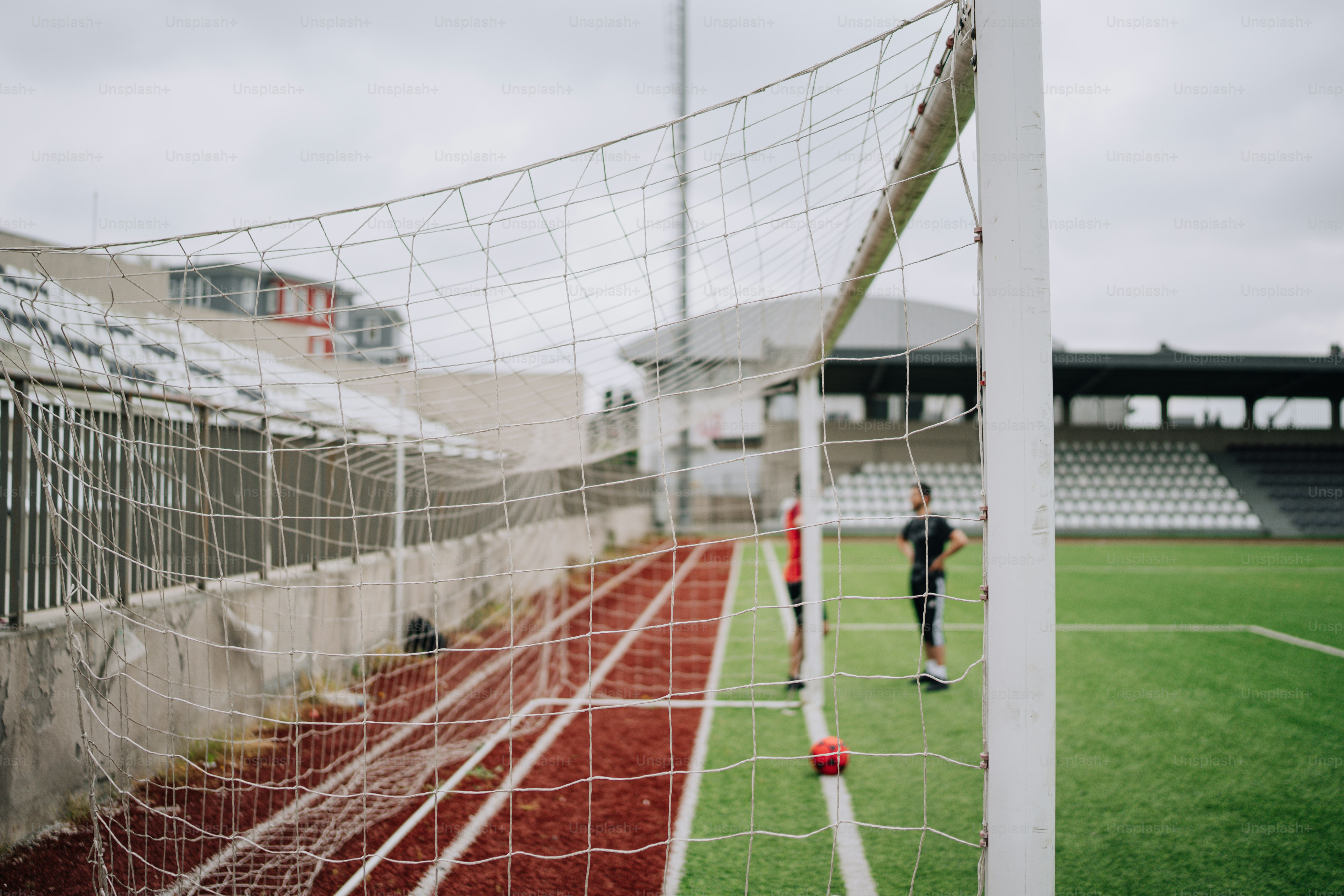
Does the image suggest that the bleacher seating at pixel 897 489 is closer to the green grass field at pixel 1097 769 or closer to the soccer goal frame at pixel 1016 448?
the green grass field at pixel 1097 769

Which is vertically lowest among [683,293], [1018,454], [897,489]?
[897,489]

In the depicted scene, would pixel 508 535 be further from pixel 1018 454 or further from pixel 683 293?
pixel 683 293

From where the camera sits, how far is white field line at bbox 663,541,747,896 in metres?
3.04

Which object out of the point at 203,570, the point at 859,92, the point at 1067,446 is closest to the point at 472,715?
the point at 203,570

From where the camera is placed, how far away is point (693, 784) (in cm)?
403

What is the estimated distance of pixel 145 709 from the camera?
385cm

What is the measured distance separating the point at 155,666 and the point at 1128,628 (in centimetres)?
896

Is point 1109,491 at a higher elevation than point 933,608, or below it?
higher

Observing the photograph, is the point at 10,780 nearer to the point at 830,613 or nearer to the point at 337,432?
the point at 337,432

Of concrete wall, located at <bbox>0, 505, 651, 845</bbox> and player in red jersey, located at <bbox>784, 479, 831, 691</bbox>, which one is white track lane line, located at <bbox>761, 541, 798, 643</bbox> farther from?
concrete wall, located at <bbox>0, 505, 651, 845</bbox>

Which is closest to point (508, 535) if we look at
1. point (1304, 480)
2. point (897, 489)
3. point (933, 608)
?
point (933, 608)

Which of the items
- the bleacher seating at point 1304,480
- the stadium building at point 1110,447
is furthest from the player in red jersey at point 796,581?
the bleacher seating at point 1304,480

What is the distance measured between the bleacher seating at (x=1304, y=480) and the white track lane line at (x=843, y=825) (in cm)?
2384

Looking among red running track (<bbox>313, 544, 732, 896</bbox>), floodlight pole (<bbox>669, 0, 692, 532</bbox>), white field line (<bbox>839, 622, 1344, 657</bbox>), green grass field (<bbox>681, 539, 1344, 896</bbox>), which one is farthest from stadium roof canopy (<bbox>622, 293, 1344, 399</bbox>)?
red running track (<bbox>313, 544, 732, 896</bbox>)
